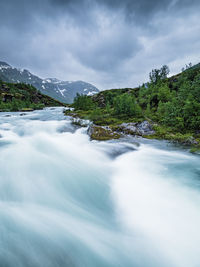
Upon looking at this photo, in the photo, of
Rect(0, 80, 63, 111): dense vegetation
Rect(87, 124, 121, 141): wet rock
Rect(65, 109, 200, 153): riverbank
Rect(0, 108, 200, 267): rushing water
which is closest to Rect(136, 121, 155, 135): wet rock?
Rect(65, 109, 200, 153): riverbank

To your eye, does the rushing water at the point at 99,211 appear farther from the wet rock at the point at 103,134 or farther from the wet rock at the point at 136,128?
the wet rock at the point at 136,128

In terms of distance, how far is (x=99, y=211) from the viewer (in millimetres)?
4352

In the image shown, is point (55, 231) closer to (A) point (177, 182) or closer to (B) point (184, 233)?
(B) point (184, 233)

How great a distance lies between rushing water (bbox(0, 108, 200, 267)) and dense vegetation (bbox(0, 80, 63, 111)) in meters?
64.1

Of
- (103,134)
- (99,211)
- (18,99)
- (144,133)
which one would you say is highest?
(18,99)

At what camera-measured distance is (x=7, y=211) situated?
388cm

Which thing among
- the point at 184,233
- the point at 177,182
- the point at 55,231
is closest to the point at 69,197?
the point at 55,231

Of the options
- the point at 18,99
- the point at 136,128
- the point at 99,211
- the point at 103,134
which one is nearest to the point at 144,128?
the point at 136,128

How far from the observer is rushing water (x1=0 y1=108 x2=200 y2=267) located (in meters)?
2.94

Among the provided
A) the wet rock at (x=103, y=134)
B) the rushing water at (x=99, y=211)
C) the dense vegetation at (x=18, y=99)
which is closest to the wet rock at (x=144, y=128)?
the wet rock at (x=103, y=134)

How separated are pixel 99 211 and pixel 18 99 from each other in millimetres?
101527

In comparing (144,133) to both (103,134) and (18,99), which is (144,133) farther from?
(18,99)

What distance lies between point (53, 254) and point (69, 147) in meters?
7.74

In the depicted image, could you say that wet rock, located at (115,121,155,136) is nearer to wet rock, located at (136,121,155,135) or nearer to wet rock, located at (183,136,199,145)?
wet rock, located at (136,121,155,135)
